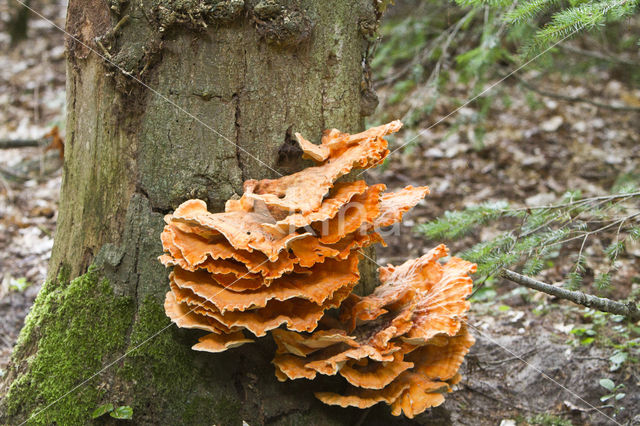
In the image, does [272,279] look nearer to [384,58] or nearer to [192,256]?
[192,256]

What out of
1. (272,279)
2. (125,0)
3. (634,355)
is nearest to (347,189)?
(272,279)

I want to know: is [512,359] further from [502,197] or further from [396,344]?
[502,197]

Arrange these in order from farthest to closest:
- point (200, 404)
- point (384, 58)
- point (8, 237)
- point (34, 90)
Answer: point (34, 90), point (384, 58), point (8, 237), point (200, 404)

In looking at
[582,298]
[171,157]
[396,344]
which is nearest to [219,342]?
[396,344]

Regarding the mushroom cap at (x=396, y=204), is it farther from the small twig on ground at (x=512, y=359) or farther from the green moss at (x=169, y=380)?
the small twig on ground at (x=512, y=359)

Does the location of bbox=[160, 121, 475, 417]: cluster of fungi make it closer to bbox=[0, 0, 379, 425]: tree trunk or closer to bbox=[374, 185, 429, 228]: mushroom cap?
bbox=[374, 185, 429, 228]: mushroom cap

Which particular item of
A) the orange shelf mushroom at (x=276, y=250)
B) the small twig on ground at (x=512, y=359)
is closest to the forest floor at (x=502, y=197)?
the small twig on ground at (x=512, y=359)

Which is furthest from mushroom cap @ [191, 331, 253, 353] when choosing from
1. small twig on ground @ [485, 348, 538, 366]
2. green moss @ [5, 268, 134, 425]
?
small twig on ground @ [485, 348, 538, 366]
